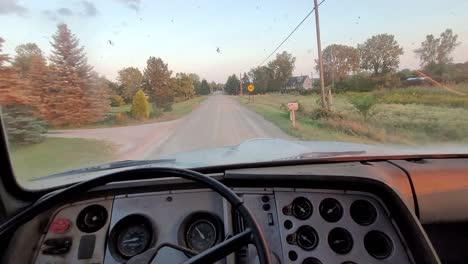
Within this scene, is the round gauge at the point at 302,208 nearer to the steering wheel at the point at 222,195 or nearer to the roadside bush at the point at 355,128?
the steering wheel at the point at 222,195

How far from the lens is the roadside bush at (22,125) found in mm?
1995

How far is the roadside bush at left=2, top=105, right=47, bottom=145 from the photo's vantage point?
6.55 ft

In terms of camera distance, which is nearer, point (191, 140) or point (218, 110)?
point (191, 140)

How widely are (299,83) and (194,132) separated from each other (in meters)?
1.11

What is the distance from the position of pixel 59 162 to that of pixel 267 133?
1.84 meters

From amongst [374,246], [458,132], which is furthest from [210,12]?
[458,132]

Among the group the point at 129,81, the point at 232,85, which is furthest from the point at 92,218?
the point at 232,85

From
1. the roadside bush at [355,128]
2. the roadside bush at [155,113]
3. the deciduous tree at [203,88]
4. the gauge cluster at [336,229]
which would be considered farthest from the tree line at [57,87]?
the roadside bush at [355,128]

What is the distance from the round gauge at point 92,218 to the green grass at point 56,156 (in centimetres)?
52

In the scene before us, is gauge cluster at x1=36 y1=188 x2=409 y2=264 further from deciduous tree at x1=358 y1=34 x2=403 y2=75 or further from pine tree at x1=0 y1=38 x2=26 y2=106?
deciduous tree at x1=358 y1=34 x2=403 y2=75

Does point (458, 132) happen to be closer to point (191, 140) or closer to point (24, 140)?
point (191, 140)

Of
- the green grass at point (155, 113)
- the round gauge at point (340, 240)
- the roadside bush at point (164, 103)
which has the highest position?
the roadside bush at point (164, 103)

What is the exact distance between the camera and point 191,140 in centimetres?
302

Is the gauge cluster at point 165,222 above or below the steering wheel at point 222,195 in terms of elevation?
below
